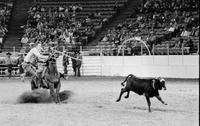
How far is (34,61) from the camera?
1648 centimetres

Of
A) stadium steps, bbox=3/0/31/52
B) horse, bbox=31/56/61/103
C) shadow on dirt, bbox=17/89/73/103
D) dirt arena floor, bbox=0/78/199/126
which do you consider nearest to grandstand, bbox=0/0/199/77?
stadium steps, bbox=3/0/31/52

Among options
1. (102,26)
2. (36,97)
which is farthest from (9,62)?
(36,97)

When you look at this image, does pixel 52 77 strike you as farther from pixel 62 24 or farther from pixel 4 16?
pixel 4 16

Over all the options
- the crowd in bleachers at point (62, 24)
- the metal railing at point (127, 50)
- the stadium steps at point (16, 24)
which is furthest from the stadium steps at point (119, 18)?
the stadium steps at point (16, 24)

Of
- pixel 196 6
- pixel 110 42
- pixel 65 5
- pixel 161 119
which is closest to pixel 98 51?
pixel 110 42

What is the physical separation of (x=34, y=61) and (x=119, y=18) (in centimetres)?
2129

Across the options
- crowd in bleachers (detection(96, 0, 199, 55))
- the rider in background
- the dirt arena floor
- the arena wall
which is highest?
crowd in bleachers (detection(96, 0, 199, 55))

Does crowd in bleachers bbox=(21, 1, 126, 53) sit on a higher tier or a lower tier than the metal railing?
higher

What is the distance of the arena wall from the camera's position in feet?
87.6

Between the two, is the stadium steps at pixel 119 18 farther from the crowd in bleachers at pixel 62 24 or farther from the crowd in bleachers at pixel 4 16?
the crowd in bleachers at pixel 4 16

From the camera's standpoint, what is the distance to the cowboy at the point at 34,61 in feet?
52.2

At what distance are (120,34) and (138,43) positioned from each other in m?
3.14

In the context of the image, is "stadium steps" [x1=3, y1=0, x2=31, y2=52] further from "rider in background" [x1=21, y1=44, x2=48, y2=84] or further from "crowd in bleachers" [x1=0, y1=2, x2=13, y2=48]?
"rider in background" [x1=21, y1=44, x2=48, y2=84]

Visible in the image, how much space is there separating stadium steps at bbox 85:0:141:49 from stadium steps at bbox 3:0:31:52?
16.5 feet
